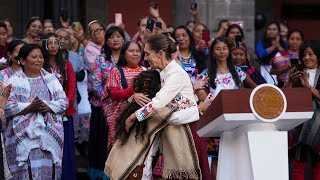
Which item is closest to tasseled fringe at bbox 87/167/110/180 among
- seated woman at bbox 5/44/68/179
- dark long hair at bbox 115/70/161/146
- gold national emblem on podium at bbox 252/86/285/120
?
seated woman at bbox 5/44/68/179

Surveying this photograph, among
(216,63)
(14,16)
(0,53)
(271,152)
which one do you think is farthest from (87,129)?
(271,152)

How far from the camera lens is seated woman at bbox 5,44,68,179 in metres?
9.04

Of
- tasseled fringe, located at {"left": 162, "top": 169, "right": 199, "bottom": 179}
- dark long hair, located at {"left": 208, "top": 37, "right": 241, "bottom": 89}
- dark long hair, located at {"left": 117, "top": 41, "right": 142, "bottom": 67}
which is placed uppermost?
dark long hair, located at {"left": 117, "top": 41, "right": 142, "bottom": 67}

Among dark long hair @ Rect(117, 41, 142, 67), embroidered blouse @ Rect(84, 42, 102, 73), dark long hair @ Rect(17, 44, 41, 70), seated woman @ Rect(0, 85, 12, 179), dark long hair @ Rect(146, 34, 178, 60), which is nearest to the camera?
dark long hair @ Rect(146, 34, 178, 60)

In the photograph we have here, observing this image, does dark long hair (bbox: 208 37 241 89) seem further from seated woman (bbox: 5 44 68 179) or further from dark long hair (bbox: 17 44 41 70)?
dark long hair (bbox: 17 44 41 70)

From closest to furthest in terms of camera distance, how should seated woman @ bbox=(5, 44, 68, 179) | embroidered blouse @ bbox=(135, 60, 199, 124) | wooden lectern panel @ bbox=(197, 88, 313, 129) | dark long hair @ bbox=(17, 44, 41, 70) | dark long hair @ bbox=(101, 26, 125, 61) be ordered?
wooden lectern panel @ bbox=(197, 88, 313, 129) < embroidered blouse @ bbox=(135, 60, 199, 124) < seated woman @ bbox=(5, 44, 68, 179) < dark long hair @ bbox=(17, 44, 41, 70) < dark long hair @ bbox=(101, 26, 125, 61)

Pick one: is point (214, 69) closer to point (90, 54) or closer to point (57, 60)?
point (57, 60)

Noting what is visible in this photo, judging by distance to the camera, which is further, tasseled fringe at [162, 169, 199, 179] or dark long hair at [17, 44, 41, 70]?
dark long hair at [17, 44, 41, 70]

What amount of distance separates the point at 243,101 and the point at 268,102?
0.19 meters

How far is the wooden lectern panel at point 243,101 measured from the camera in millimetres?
6633

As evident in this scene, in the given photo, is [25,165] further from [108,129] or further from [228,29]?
[228,29]

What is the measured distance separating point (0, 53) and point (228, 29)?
279cm

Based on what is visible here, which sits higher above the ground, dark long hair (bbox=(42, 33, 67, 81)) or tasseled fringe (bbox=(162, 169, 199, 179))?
dark long hair (bbox=(42, 33, 67, 81))

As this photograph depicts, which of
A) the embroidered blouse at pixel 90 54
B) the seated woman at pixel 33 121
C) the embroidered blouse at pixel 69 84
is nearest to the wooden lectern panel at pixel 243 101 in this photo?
the seated woman at pixel 33 121
